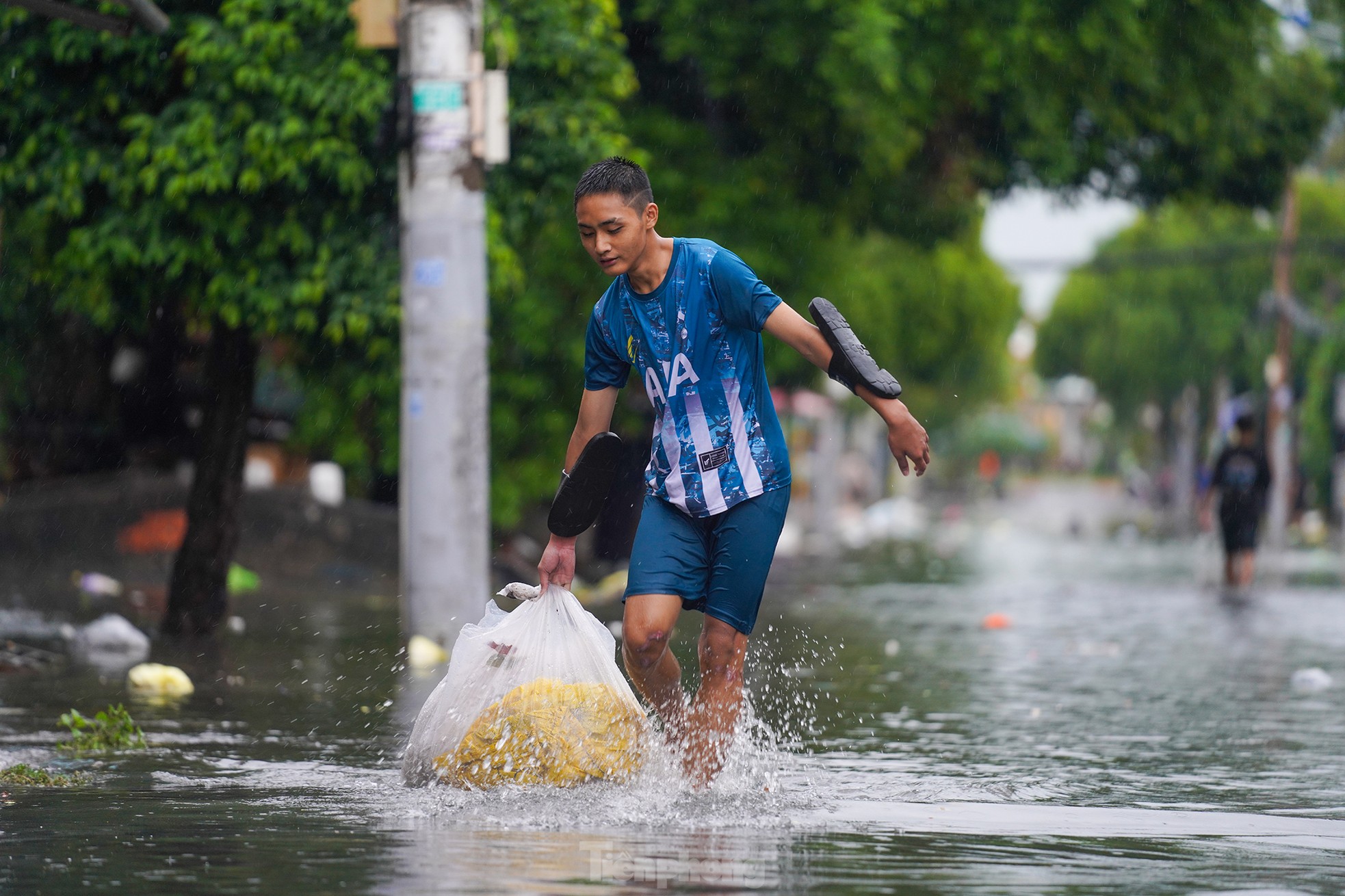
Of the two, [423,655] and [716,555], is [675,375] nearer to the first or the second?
[716,555]

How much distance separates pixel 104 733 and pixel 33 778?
0.98 metres

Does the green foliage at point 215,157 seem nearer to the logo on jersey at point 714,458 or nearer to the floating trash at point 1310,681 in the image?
the floating trash at point 1310,681

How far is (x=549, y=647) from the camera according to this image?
5918mm

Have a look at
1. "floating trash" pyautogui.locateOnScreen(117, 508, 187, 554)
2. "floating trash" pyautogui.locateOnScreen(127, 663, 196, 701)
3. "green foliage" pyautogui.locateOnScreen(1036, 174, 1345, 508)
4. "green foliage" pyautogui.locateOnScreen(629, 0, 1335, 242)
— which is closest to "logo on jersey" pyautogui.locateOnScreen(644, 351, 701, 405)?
"floating trash" pyautogui.locateOnScreen(127, 663, 196, 701)

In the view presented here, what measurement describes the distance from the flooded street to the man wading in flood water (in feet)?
1.13

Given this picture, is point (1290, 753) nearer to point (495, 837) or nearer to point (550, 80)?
point (495, 837)

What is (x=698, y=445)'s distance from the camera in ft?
18.4

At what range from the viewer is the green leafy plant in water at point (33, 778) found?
597cm

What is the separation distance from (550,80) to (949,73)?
5.89 m

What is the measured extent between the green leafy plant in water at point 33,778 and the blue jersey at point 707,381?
191 cm

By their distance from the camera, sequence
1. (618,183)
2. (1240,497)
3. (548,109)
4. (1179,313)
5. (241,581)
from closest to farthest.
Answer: (618,183), (548,109), (241,581), (1240,497), (1179,313)

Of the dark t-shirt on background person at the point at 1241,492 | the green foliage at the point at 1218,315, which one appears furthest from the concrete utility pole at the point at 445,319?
the green foliage at the point at 1218,315

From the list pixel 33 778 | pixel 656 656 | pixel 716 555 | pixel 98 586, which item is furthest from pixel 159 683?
pixel 98 586

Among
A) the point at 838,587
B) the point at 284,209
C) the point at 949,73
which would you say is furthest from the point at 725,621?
the point at 838,587
